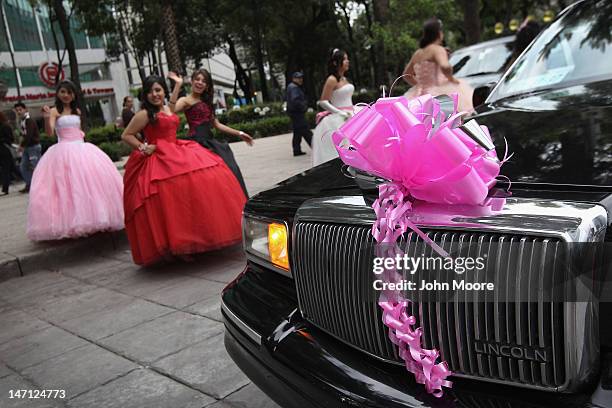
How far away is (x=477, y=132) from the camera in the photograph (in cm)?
176

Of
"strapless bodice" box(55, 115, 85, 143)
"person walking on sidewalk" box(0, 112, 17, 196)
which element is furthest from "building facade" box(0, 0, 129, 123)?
"strapless bodice" box(55, 115, 85, 143)

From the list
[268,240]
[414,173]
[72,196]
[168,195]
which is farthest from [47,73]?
[414,173]

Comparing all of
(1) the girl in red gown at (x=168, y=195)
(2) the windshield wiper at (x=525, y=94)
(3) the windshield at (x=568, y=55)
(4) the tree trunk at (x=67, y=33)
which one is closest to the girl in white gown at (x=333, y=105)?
(1) the girl in red gown at (x=168, y=195)

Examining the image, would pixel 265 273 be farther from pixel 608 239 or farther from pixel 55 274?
pixel 55 274

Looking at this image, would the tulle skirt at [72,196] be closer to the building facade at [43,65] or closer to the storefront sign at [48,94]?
the building facade at [43,65]

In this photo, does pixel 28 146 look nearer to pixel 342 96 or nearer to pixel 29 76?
pixel 342 96

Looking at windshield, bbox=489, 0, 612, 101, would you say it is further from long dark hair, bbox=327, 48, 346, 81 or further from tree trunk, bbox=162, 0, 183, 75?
tree trunk, bbox=162, 0, 183, 75

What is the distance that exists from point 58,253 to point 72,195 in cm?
63

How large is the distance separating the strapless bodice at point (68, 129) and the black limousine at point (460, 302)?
15.8 ft

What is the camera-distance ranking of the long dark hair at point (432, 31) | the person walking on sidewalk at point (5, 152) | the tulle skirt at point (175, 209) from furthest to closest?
the person walking on sidewalk at point (5, 152), the long dark hair at point (432, 31), the tulle skirt at point (175, 209)

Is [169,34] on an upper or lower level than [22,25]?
lower

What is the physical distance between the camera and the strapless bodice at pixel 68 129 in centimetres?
648

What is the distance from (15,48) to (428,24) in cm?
4784

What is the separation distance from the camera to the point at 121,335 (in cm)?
375
